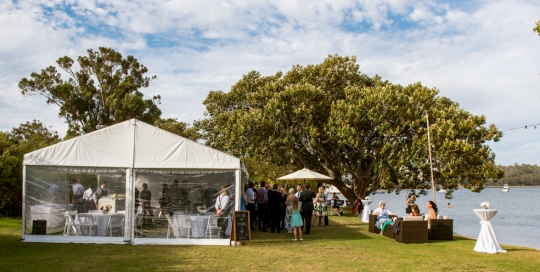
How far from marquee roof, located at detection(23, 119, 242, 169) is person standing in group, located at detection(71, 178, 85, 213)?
2.01 ft

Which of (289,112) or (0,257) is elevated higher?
(289,112)

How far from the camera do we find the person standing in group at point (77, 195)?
13164 mm

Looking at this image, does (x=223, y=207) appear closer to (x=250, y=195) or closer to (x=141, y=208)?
(x=141, y=208)

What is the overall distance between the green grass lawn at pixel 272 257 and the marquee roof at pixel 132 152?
2.05 metres

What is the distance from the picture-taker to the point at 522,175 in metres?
118

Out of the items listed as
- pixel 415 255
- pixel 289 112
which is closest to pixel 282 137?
pixel 289 112

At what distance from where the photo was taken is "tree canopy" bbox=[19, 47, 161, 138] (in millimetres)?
37469

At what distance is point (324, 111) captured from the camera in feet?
85.9

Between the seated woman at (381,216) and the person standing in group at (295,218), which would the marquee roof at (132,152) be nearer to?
the person standing in group at (295,218)

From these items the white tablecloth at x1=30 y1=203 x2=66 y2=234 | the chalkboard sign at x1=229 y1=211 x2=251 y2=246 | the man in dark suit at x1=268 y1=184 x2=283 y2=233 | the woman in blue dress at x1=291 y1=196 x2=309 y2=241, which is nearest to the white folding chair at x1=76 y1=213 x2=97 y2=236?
the white tablecloth at x1=30 y1=203 x2=66 y2=234

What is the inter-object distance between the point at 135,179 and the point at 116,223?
1.25 meters

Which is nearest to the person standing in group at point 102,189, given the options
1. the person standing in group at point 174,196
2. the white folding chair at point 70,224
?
the white folding chair at point 70,224

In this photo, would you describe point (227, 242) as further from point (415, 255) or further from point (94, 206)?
point (415, 255)

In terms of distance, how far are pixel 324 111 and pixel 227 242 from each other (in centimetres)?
1456
